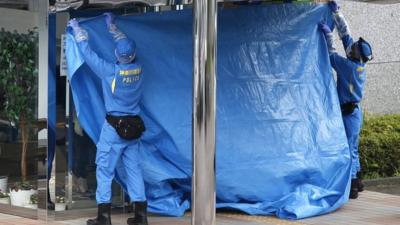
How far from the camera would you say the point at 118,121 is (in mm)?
8344

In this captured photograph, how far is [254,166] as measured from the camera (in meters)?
9.42

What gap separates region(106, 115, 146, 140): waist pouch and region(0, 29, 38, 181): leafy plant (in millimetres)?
1131

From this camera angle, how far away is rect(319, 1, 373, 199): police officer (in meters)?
9.95

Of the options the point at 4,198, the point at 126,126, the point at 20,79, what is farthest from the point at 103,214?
the point at 20,79

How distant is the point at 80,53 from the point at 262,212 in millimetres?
2480

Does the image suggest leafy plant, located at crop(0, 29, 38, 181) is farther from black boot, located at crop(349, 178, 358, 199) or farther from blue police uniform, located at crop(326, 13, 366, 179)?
black boot, located at crop(349, 178, 358, 199)

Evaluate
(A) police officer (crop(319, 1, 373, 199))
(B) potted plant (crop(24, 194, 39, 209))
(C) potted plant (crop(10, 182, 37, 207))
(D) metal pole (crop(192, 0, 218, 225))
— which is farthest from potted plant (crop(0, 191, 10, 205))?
(A) police officer (crop(319, 1, 373, 199))

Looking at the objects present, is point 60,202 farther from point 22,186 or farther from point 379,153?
point 379,153

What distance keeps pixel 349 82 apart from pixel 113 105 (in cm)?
297

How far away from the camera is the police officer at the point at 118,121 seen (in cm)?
834

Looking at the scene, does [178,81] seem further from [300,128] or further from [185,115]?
[300,128]

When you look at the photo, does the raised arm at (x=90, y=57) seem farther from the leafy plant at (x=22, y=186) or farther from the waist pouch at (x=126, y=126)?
the leafy plant at (x=22, y=186)

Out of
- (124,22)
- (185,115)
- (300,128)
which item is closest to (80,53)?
(124,22)

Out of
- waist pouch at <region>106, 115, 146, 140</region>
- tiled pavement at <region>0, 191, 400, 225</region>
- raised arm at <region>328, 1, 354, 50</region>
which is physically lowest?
tiled pavement at <region>0, 191, 400, 225</region>
